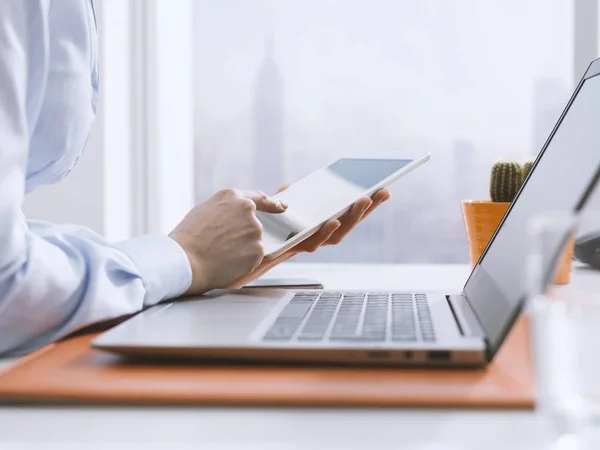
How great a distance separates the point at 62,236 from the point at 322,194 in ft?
1.27

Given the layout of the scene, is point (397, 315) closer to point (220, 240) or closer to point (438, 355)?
point (438, 355)

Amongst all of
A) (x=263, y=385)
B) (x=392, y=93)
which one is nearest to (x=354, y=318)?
(x=263, y=385)

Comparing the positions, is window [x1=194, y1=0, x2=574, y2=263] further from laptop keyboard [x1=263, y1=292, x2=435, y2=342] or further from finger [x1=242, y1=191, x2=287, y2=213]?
laptop keyboard [x1=263, y1=292, x2=435, y2=342]

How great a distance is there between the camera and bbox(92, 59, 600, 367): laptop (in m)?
0.49

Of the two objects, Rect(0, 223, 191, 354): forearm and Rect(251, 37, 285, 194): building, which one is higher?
Rect(251, 37, 285, 194): building

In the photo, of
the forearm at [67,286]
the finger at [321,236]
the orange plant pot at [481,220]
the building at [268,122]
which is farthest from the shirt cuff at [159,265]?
the building at [268,122]

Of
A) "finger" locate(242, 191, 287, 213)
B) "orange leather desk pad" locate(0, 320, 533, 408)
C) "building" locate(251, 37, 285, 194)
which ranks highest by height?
"building" locate(251, 37, 285, 194)

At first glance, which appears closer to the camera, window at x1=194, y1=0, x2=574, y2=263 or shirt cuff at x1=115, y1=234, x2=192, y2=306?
shirt cuff at x1=115, y1=234, x2=192, y2=306

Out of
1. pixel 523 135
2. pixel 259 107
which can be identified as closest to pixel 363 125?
pixel 259 107

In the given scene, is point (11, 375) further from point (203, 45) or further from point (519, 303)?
point (203, 45)

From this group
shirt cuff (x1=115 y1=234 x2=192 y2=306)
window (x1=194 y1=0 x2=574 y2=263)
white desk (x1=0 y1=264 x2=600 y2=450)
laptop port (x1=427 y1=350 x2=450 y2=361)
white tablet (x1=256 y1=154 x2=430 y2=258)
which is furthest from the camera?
window (x1=194 y1=0 x2=574 y2=263)

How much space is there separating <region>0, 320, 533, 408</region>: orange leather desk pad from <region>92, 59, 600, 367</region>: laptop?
0.04 ft

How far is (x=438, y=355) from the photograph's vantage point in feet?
1.58

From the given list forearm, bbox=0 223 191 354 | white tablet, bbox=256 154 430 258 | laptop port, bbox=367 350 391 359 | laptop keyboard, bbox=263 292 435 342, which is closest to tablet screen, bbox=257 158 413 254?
white tablet, bbox=256 154 430 258
